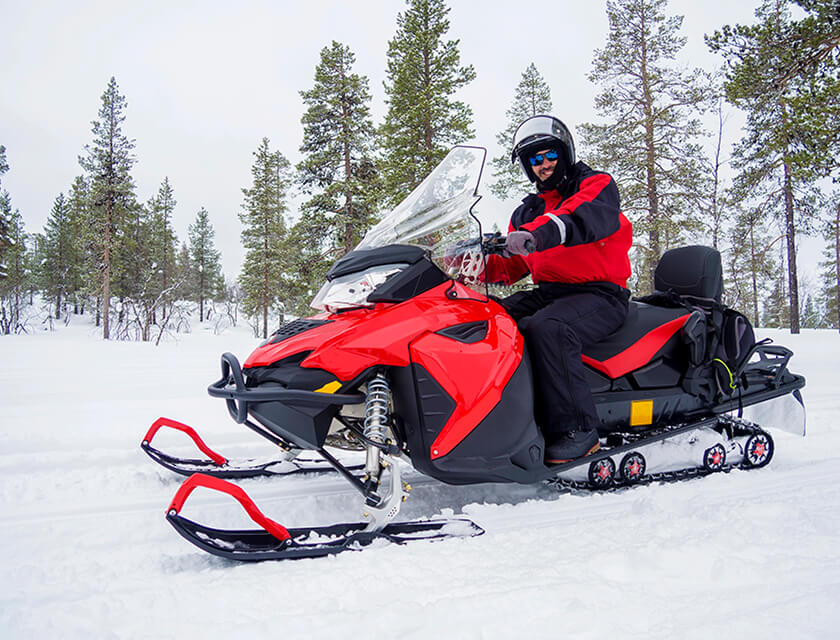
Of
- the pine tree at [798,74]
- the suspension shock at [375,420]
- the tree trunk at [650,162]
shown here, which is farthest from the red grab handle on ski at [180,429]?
the tree trunk at [650,162]

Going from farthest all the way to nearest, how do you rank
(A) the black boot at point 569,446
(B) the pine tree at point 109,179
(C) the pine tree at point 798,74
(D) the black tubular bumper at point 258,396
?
1. (B) the pine tree at point 109,179
2. (C) the pine tree at point 798,74
3. (A) the black boot at point 569,446
4. (D) the black tubular bumper at point 258,396

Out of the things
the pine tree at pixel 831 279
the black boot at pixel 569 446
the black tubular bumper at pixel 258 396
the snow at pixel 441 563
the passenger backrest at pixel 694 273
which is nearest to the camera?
the snow at pixel 441 563

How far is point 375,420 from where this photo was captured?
6.87 feet

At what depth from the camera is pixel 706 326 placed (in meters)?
3.07

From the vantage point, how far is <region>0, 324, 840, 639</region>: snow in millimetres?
1449

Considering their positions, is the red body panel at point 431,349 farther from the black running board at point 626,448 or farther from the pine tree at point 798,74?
the pine tree at point 798,74

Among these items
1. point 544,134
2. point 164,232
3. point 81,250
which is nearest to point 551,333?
point 544,134

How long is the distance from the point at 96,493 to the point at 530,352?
8.43 ft

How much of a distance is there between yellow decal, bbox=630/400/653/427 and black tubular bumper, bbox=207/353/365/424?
1.79 metres

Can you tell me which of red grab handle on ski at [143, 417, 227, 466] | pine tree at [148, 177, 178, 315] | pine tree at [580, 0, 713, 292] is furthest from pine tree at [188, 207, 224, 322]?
red grab handle on ski at [143, 417, 227, 466]

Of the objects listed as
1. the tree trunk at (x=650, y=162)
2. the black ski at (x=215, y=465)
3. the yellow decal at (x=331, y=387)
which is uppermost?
the tree trunk at (x=650, y=162)

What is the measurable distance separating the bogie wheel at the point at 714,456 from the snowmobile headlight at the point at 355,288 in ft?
7.71

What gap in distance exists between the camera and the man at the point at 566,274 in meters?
2.44

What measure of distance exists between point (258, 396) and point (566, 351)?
1.57m
